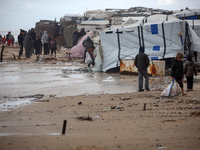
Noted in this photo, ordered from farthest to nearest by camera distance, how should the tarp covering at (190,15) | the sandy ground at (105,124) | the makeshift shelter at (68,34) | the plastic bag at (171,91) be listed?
the makeshift shelter at (68,34) < the tarp covering at (190,15) < the plastic bag at (171,91) < the sandy ground at (105,124)

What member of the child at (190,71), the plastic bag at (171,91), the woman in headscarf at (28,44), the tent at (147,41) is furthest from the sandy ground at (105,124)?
the woman in headscarf at (28,44)

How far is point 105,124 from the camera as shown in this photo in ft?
19.5

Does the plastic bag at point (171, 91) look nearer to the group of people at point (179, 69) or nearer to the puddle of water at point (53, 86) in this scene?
the group of people at point (179, 69)

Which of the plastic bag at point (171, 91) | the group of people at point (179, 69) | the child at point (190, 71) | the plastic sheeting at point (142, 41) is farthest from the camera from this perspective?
the plastic sheeting at point (142, 41)

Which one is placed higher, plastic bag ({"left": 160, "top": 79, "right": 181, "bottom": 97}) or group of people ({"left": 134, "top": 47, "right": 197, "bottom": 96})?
group of people ({"left": 134, "top": 47, "right": 197, "bottom": 96})

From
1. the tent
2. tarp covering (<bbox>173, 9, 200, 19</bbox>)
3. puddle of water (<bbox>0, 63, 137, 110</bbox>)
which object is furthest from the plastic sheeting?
tarp covering (<bbox>173, 9, 200, 19</bbox>)

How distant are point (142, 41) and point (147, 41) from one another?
9.8 inches

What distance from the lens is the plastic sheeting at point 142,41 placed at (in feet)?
50.4

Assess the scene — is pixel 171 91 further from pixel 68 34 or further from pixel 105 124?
pixel 68 34

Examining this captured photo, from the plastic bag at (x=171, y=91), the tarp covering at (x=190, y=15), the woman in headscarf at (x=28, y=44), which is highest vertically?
the tarp covering at (x=190, y=15)

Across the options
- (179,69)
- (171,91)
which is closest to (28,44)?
(179,69)

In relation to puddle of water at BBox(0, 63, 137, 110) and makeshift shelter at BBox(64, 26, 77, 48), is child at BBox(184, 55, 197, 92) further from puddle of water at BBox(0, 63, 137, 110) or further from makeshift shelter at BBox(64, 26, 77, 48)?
makeshift shelter at BBox(64, 26, 77, 48)

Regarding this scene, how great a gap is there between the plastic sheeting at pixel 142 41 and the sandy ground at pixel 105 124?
7050 millimetres

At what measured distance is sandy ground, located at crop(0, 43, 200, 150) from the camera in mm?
4758
